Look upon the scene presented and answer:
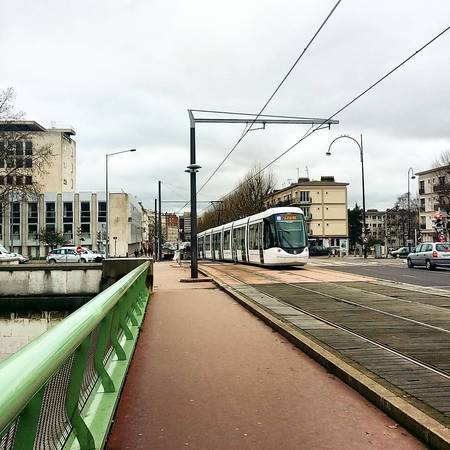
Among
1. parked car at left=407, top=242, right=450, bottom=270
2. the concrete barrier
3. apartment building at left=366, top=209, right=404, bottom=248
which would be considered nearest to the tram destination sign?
parked car at left=407, top=242, right=450, bottom=270

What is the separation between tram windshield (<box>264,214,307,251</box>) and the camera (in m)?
28.3

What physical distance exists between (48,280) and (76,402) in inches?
859

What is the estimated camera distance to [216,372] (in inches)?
260

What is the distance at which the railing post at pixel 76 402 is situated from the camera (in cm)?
363

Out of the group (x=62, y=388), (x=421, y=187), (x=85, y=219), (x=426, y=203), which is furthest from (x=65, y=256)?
(x=421, y=187)

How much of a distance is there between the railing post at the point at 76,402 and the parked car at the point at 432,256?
92.5 ft

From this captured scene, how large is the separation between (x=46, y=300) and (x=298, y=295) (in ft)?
43.1

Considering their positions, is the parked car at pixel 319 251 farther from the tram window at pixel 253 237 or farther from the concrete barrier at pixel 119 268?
the concrete barrier at pixel 119 268

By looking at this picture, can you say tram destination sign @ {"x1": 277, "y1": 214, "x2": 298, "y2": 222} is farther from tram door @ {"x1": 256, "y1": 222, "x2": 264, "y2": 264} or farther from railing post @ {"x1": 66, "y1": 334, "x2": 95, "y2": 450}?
railing post @ {"x1": 66, "y1": 334, "x2": 95, "y2": 450}

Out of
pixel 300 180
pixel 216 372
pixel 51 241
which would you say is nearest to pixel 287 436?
pixel 216 372

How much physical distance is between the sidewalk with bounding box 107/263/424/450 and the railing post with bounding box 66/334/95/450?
1.48 feet

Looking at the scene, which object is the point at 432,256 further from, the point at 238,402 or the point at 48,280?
the point at 238,402

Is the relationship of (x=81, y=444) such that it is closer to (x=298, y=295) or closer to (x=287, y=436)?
(x=287, y=436)

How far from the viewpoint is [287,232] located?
28344 mm
